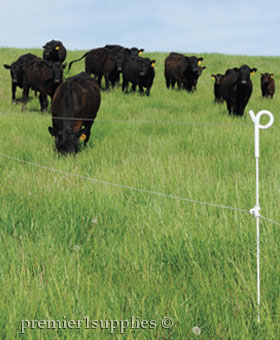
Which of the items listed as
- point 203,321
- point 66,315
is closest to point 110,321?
point 66,315

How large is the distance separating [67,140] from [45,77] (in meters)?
4.61

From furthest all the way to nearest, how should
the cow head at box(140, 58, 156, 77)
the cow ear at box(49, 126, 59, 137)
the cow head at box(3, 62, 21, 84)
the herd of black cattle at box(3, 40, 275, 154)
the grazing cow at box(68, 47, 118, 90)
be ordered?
the grazing cow at box(68, 47, 118, 90), the cow head at box(140, 58, 156, 77), the cow head at box(3, 62, 21, 84), the herd of black cattle at box(3, 40, 275, 154), the cow ear at box(49, 126, 59, 137)

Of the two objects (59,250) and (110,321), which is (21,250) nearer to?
(59,250)

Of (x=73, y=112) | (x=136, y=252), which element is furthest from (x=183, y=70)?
(x=136, y=252)

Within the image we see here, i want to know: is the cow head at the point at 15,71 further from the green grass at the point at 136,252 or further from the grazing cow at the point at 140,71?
the green grass at the point at 136,252

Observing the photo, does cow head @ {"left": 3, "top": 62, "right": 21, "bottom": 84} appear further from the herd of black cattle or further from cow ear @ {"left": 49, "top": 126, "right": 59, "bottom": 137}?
cow ear @ {"left": 49, "top": 126, "right": 59, "bottom": 137}

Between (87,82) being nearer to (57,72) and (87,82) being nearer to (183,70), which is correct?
(57,72)

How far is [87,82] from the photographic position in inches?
285

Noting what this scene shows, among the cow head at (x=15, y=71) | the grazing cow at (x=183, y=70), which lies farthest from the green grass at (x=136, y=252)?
the grazing cow at (x=183, y=70)

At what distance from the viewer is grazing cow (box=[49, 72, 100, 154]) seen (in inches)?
Result: 226

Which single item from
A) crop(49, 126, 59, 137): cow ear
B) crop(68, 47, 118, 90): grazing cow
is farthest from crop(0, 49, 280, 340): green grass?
crop(68, 47, 118, 90): grazing cow

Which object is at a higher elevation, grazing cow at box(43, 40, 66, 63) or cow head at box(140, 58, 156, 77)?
grazing cow at box(43, 40, 66, 63)

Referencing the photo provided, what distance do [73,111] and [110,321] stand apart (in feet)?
16.3

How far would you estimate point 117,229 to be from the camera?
2.85 metres
